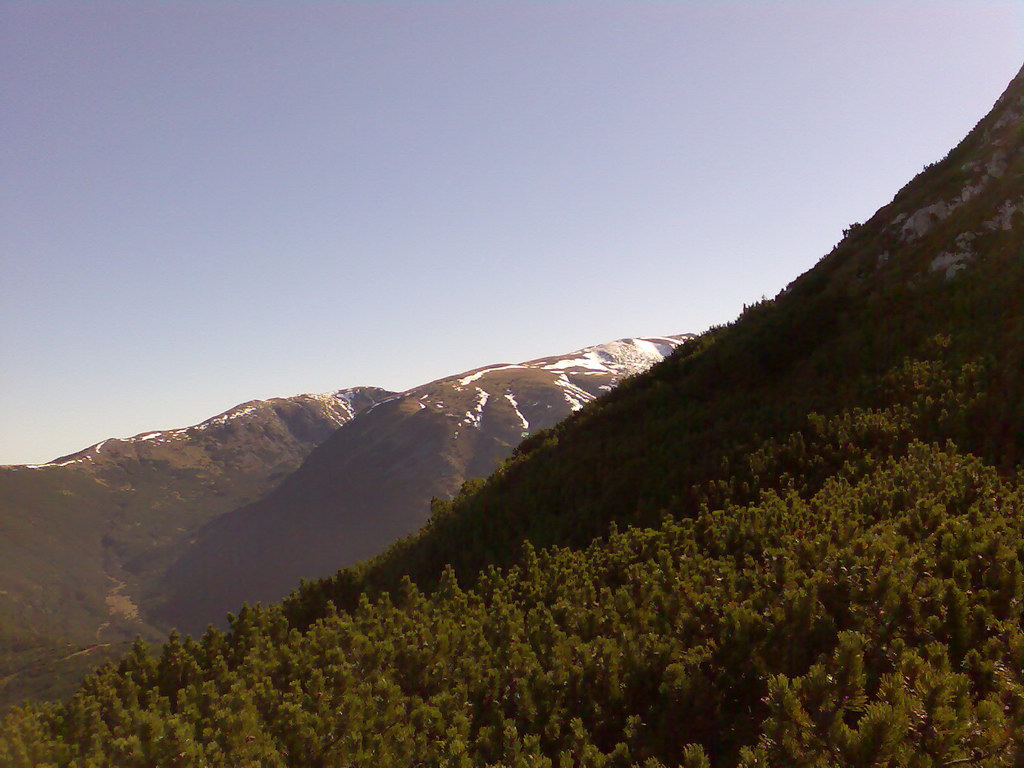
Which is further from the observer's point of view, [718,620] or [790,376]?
[790,376]

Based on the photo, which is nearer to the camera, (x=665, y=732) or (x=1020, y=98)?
(x=665, y=732)

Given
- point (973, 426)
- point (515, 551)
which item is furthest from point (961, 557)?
point (515, 551)

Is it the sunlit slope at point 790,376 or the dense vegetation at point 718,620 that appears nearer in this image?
the dense vegetation at point 718,620

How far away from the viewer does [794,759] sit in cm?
537

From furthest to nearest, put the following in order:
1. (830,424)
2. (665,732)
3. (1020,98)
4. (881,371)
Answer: (1020,98)
(881,371)
(830,424)
(665,732)

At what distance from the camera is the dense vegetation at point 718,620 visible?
6.33 m

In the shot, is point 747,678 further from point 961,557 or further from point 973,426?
point 973,426

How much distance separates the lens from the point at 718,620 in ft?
29.3

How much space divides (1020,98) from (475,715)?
1566 inches

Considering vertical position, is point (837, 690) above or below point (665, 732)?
above

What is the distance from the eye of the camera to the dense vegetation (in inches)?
249

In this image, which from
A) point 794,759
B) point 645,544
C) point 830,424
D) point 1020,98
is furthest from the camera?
point 1020,98

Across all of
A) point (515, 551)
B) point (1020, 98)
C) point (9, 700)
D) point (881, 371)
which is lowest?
point (9, 700)

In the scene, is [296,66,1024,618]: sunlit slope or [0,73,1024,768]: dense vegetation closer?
[0,73,1024,768]: dense vegetation
